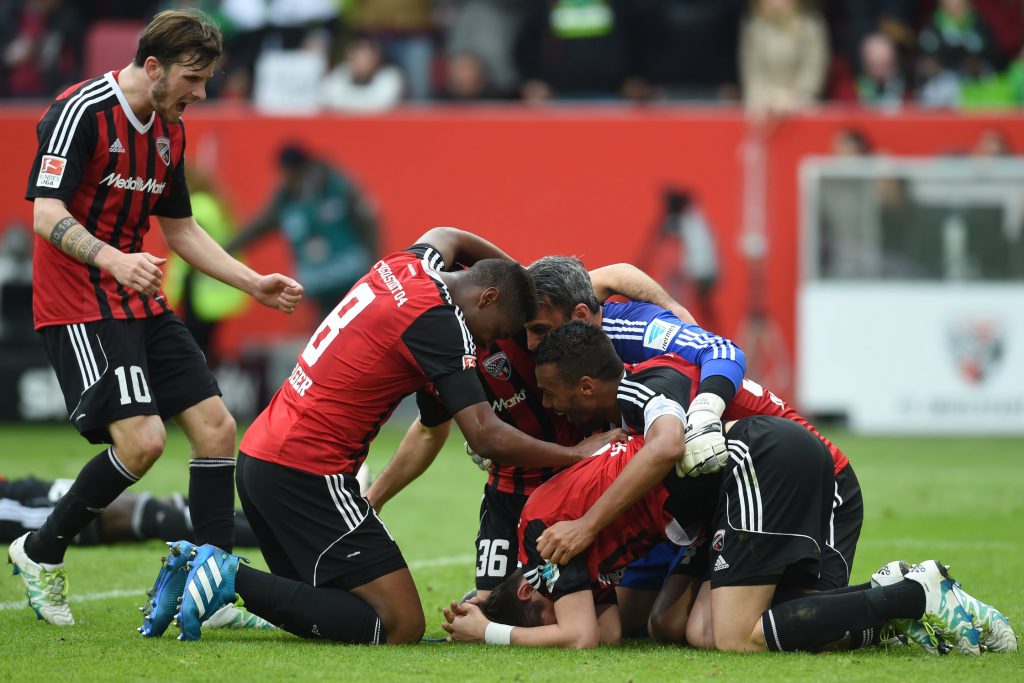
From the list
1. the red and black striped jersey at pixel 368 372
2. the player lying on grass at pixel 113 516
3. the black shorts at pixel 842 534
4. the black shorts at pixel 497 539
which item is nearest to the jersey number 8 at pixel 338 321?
the red and black striped jersey at pixel 368 372

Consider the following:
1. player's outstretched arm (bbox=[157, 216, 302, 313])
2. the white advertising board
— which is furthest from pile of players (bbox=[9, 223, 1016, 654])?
the white advertising board

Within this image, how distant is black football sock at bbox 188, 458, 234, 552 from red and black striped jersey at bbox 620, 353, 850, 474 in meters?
1.74

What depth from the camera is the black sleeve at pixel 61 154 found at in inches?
229

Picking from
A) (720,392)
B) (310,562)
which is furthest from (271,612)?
(720,392)

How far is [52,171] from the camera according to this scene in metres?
5.82

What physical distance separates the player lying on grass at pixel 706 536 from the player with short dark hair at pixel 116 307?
1.43m

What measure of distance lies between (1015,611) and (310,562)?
299 centimetres

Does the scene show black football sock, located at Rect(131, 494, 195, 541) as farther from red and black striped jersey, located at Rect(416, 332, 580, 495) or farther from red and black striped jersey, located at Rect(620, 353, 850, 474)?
red and black striped jersey, located at Rect(620, 353, 850, 474)

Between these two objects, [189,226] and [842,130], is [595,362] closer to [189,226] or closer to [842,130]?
[189,226]

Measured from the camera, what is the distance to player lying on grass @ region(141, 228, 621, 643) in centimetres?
539

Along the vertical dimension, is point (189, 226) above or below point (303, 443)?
above

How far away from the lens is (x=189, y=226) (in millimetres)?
6605

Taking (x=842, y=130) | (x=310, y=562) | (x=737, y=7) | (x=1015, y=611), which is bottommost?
(x=1015, y=611)

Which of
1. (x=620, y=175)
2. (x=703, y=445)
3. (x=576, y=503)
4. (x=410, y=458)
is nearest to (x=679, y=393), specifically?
(x=703, y=445)
